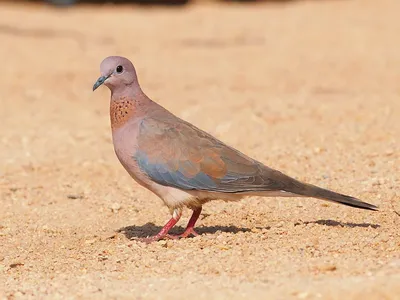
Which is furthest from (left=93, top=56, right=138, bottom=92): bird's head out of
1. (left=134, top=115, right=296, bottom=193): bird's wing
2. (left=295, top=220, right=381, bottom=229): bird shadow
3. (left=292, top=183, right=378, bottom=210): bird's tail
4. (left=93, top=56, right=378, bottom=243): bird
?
(left=295, top=220, right=381, bottom=229): bird shadow

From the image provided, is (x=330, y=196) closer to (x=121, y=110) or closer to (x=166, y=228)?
(x=166, y=228)

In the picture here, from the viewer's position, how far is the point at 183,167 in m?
5.89

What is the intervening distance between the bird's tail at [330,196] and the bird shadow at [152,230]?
0.56m

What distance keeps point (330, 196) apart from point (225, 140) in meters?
3.46

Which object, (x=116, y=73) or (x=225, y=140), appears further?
(x=225, y=140)

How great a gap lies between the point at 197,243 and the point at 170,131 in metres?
0.76

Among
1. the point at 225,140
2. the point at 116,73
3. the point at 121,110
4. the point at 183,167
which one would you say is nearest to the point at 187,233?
the point at 183,167

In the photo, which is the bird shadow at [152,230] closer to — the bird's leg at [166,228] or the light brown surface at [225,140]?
the light brown surface at [225,140]

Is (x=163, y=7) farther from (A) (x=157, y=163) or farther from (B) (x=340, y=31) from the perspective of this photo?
(A) (x=157, y=163)

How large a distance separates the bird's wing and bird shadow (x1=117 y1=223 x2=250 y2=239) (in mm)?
420

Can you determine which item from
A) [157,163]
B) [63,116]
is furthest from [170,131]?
[63,116]

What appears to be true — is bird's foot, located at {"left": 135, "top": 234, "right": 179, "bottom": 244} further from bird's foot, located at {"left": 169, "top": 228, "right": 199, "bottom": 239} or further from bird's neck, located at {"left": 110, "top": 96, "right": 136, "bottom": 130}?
bird's neck, located at {"left": 110, "top": 96, "right": 136, "bottom": 130}

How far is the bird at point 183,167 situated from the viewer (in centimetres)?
587

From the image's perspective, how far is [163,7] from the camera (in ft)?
75.3
